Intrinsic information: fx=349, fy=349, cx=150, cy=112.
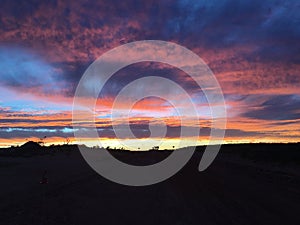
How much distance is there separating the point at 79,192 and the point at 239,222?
28.3 ft

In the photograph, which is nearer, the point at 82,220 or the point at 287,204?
the point at 82,220

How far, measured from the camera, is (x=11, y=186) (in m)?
18.5

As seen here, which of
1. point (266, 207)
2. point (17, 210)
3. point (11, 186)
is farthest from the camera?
point (11, 186)

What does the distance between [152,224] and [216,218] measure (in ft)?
6.96

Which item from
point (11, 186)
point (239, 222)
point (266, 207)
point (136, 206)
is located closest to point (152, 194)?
point (136, 206)

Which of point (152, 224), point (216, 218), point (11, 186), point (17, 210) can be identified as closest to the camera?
point (152, 224)

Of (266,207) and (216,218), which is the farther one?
(266,207)

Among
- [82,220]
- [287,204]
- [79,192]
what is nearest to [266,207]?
[287,204]

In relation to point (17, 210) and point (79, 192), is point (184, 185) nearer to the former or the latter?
point (79, 192)

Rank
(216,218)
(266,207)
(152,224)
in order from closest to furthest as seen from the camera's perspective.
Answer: (152,224) < (216,218) < (266,207)

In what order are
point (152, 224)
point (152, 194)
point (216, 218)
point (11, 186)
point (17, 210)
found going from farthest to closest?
point (11, 186) → point (152, 194) → point (17, 210) → point (216, 218) → point (152, 224)

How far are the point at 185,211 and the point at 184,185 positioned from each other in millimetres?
7366

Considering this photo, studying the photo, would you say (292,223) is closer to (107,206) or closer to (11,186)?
(107,206)

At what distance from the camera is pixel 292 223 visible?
1020 centimetres
